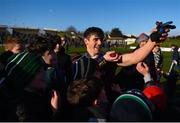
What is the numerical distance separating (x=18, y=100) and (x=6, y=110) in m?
0.17

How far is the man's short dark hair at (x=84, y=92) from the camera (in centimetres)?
362

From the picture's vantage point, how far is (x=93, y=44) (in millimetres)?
5734

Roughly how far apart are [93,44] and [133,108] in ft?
8.45

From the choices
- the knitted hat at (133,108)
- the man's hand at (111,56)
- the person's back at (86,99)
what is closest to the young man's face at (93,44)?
the man's hand at (111,56)

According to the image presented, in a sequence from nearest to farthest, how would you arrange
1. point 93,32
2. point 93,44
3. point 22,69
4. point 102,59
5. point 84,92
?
point 84,92
point 22,69
point 102,59
point 93,44
point 93,32

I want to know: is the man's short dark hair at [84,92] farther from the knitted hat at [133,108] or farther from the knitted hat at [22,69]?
the knitted hat at [22,69]

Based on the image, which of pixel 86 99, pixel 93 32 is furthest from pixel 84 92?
pixel 93 32

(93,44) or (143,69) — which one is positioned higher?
(93,44)

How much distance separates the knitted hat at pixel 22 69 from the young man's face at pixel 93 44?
1296 mm

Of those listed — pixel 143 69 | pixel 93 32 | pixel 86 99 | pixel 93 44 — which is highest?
pixel 93 32

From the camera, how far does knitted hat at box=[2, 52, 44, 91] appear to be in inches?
165

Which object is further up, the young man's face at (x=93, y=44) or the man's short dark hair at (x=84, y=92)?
the young man's face at (x=93, y=44)

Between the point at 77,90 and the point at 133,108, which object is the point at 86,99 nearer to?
the point at 77,90

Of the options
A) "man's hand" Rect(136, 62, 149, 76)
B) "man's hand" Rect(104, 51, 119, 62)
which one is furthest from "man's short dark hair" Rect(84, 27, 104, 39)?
"man's hand" Rect(136, 62, 149, 76)
